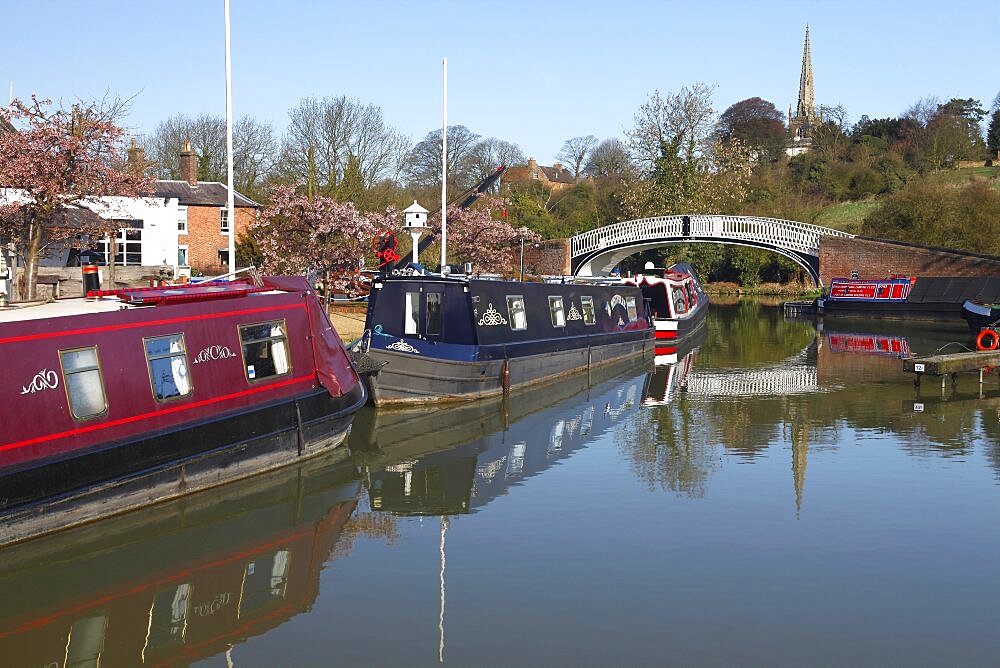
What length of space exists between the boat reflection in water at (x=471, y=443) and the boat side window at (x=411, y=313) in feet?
4.94

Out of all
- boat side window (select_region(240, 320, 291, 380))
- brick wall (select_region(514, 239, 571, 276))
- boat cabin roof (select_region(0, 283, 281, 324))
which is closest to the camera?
boat cabin roof (select_region(0, 283, 281, 324))

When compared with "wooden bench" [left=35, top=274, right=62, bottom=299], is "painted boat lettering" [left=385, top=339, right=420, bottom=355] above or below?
below

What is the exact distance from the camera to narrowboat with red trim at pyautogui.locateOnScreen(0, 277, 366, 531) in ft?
33.4

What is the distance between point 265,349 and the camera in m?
13.4

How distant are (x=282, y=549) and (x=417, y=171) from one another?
63713 mm

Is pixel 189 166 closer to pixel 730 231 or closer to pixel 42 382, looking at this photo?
pixel 730 231

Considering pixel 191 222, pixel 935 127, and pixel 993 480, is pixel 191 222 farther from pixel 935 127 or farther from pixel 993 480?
pixel 935 127

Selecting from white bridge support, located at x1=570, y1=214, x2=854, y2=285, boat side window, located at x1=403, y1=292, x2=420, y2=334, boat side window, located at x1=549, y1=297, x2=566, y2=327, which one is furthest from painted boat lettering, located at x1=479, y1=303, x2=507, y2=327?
white bridge support, located at x1=570, y1=214, x2=854, y2=285

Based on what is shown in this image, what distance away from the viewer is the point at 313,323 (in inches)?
563

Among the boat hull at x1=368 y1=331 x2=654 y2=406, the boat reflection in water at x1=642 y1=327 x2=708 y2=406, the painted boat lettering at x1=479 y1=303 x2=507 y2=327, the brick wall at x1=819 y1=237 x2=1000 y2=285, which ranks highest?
the brick wall at x1=819 y1=237 x2=1000 y2=285

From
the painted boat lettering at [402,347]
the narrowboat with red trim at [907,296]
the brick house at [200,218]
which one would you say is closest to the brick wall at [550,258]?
the narrowboat with red trim at [907,296]

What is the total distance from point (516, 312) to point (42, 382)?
11.6m

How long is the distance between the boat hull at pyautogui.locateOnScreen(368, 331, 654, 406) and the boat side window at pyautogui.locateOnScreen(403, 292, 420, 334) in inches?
33.6

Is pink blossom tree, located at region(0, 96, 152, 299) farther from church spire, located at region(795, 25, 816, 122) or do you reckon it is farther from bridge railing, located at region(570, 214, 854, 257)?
church spire, located at region(795, 25, 816, 122)
